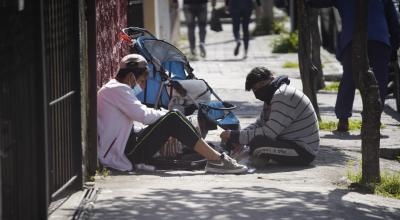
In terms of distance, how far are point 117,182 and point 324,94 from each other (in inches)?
333

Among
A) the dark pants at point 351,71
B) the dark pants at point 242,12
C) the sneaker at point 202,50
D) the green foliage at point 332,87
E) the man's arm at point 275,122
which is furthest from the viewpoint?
the dark pants at point 242,12

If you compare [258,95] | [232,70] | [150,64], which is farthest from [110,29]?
[232,70]

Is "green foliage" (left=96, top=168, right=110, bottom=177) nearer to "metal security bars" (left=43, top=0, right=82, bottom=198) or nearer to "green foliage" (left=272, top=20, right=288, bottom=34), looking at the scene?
"metal security bars" (left=43, top=0, right=82, bottom=198)

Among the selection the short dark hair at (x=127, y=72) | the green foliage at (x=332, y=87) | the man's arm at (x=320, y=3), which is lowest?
the green foliage at (x=332, y=87)

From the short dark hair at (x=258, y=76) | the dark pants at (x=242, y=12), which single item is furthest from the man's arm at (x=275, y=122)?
the dark pants at (x=242, y=12)

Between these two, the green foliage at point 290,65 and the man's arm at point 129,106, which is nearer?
the man's arm at point 129,106

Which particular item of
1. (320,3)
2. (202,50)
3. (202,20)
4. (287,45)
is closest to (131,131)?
(320,3)

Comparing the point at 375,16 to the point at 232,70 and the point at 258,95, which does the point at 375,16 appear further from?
the point at 232,70

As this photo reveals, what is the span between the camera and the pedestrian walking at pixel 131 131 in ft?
34.6

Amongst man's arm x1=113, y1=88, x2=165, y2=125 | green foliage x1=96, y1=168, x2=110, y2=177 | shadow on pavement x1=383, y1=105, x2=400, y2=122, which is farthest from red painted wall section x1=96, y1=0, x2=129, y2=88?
shadow on pavement x1=383, y1=105, x2=400, y2=122

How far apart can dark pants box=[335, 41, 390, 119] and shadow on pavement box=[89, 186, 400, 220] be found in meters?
3.79

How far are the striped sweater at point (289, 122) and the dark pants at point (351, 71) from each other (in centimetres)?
227

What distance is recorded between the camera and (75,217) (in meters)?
8.35

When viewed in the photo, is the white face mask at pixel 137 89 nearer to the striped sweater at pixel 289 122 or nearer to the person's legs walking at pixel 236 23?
the striped sweater at pixel 289 122
